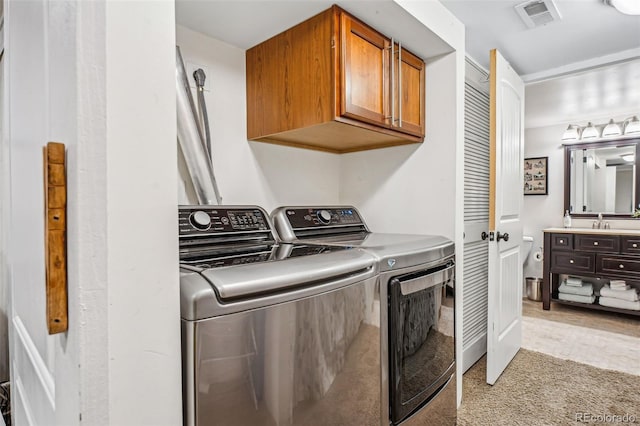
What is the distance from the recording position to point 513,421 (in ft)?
6.26

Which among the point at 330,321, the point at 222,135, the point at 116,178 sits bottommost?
the point at 330,321

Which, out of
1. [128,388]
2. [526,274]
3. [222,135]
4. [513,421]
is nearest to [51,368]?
[128,388]

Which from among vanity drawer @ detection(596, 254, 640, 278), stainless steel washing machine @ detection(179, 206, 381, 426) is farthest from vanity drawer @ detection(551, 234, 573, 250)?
stainless steel washing machine @ detection(179, 206, 381, 426)

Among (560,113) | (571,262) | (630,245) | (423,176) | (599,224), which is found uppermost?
(560,113)

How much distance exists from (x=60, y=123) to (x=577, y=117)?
515cm

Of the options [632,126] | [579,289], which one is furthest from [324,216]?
[632,126]

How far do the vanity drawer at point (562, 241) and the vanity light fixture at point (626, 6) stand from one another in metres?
2.47

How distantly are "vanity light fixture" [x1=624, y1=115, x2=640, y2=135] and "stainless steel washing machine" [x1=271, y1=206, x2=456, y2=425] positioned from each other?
141 inches

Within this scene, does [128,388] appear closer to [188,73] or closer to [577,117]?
[188,73]

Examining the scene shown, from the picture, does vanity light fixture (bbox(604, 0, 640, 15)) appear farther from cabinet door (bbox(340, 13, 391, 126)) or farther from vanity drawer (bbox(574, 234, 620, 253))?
vanity drawer (bbox(574, 234, 620, 253))

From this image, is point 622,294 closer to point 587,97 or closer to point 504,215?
point 587,97

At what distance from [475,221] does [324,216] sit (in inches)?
47.2

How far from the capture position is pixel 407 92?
73.6 inches

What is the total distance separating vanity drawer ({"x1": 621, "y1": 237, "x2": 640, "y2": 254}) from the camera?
11.2ft
